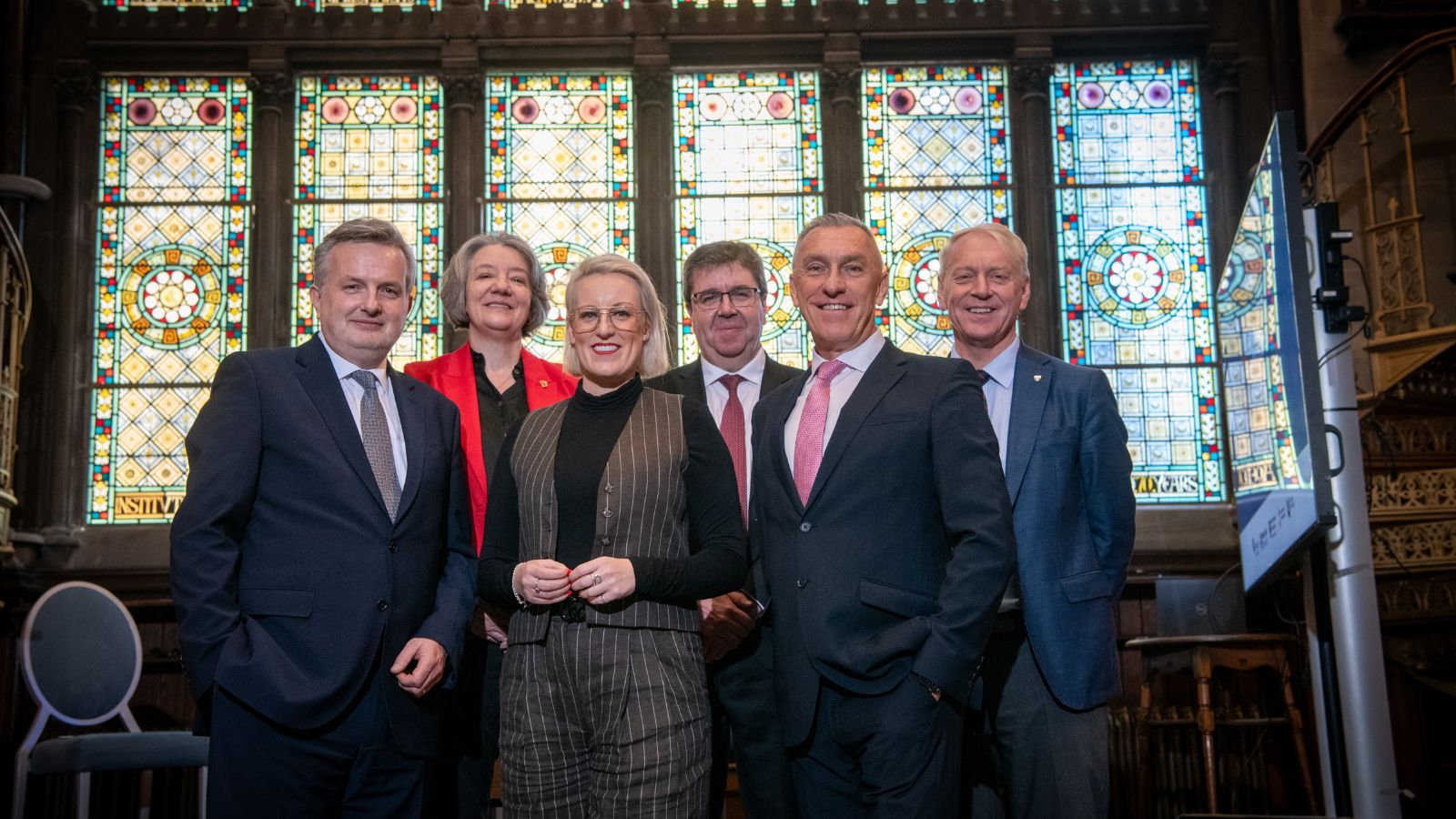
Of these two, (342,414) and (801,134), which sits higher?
(801,134)

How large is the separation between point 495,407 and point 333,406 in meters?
0.68

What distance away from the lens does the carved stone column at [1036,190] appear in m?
7.01

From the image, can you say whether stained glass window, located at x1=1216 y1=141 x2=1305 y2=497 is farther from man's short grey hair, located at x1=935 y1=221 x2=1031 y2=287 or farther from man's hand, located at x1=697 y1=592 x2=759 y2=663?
man's hand, located at x1=697 y1=592 x2=759 y2=663

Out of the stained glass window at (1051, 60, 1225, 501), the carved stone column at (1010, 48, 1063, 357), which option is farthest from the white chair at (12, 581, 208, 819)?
the stained glass window at (1051, 60, 1225, 501)

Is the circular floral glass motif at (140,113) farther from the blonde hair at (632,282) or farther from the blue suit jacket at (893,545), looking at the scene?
the blue suit jacket at (893,545)

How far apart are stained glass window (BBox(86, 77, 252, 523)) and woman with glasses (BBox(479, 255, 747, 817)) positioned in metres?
4.82

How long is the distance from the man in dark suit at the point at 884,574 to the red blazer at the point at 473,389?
2.40 ft

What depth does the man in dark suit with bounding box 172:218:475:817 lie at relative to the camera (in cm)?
240

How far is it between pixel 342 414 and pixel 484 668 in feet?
2.27

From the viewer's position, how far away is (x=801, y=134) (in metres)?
7.36

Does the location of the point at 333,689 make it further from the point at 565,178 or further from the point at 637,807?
the point at 565,178

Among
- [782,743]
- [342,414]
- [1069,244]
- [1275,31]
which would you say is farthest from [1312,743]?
[342,414]

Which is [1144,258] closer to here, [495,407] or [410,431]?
[495,407]

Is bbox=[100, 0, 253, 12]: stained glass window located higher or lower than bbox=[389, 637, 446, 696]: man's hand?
higher
